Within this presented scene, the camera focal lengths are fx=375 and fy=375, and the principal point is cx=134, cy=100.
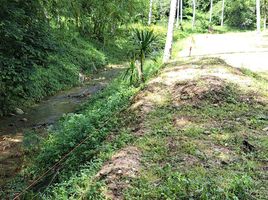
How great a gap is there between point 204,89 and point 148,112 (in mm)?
1610

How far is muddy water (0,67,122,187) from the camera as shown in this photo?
8.25m

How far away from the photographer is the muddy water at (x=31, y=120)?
325 inches

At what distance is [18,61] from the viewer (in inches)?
401

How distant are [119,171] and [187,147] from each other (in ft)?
4.39

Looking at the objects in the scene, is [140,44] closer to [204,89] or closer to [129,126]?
[204,89]

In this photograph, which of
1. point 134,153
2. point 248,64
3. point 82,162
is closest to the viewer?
point 134,153

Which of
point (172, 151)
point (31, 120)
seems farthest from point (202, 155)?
point (31, 120)

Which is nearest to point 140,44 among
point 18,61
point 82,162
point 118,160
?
point 18,61

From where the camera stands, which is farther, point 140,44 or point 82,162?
point 140,44

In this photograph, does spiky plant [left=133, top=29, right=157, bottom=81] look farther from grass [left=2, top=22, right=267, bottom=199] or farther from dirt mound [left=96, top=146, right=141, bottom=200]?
dirt mound [left=96, top=146, right=141, bottom=200]

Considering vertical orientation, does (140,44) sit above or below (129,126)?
above

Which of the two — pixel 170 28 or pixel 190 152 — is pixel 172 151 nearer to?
pixel 190 152

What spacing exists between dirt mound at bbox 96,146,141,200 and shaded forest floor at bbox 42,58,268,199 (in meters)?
0.01

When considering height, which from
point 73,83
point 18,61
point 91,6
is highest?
point 91,6
